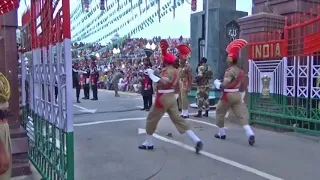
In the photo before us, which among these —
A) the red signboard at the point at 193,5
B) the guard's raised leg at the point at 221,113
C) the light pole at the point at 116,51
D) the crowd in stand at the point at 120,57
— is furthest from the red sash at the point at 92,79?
the light pole at the point at 116,51

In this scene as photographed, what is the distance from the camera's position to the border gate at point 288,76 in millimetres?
7469

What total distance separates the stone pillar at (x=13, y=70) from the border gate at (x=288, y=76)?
548cm

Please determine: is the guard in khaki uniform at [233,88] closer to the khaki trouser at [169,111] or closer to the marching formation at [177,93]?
the marching formation at [177,93]

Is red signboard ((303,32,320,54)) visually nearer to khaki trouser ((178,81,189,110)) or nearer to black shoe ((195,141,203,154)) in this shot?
black shoe ((195,141,203,154))

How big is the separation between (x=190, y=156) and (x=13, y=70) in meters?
3.10

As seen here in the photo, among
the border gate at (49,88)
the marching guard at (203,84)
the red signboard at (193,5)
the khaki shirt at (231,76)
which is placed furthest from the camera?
the red signboard at (193,5)

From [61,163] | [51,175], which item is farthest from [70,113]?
[51,175]

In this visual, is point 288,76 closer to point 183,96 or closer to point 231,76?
point 231,76

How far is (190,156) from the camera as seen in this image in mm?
6137

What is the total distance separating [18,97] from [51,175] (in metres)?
1.81

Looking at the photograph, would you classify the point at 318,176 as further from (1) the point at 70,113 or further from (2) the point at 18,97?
(2) the point at 18,97

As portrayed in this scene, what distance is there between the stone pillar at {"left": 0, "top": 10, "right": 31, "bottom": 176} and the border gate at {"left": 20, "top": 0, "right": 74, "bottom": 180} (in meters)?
0.14

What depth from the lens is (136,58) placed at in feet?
98.0

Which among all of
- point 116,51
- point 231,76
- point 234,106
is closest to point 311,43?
point 231,76
